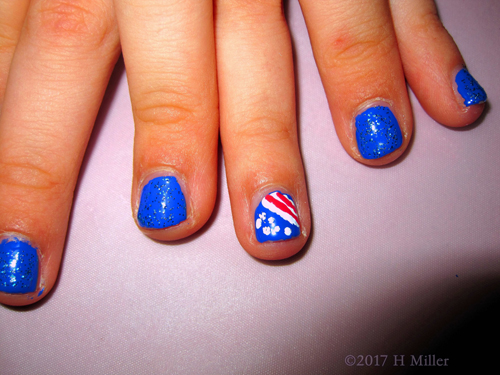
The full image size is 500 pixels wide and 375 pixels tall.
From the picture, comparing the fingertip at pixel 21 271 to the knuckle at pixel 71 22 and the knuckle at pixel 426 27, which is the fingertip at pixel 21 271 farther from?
the knuckle at pixel 426 27

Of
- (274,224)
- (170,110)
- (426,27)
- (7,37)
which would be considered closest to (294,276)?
(274,224)

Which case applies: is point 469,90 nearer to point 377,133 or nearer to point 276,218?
point 377,133

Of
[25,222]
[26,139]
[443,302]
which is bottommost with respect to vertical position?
[443,302]

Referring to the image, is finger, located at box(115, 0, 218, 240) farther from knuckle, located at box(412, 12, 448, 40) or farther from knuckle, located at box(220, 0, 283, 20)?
knuckle, located at box(412, 12, 448, 40)

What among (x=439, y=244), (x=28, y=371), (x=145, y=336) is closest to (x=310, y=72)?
(x=439, y=244)

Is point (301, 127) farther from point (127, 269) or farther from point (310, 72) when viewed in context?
point (127, 269)

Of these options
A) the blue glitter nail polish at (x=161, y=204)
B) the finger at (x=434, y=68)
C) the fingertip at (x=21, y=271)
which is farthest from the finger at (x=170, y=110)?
the finger at (x=434, y=68)
